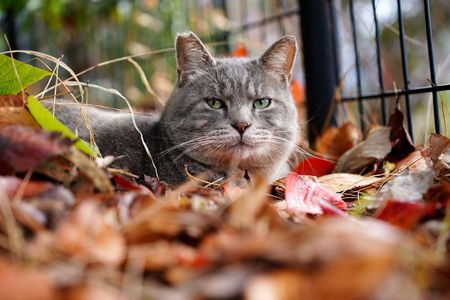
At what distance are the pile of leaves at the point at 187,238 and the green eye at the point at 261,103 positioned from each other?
2.48 ft

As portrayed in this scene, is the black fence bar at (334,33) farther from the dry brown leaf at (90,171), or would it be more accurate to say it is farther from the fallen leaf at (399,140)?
the dry brown leaf at (90,171)

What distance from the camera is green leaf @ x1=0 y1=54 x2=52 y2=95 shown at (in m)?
1.33

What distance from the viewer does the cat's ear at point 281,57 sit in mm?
1919

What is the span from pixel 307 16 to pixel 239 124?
1.07 meters

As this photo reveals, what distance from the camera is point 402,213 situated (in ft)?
2.98

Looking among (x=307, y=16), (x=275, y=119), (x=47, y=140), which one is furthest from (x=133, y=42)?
(x=47, y=140)

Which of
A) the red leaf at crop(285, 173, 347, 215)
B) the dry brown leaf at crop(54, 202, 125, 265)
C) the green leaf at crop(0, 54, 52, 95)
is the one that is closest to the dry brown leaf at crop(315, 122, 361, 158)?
the red leaf at crop(285, 173, 347, 215)

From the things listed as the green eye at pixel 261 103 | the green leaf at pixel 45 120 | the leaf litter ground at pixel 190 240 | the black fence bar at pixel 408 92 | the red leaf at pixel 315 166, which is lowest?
the red leaf at pixel 315 166

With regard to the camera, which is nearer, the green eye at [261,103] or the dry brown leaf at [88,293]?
the dry brown leaf at [88,293]

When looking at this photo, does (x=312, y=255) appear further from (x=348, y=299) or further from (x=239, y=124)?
(x=239, y=124)

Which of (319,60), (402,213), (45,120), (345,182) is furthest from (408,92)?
(45,120)

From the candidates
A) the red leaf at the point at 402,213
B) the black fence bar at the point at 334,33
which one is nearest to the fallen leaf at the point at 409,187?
the red leaf at the point at 402,213

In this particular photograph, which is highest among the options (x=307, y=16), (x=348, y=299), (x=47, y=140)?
(x=307, y=16)

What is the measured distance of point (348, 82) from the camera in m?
2.74
